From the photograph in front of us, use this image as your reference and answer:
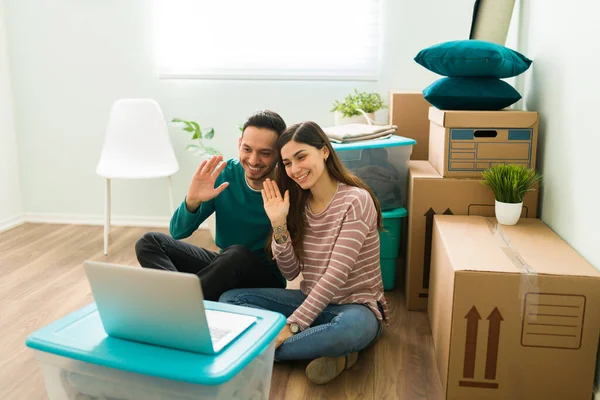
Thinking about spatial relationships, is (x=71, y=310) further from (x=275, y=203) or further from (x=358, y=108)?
(x=358, y=108)

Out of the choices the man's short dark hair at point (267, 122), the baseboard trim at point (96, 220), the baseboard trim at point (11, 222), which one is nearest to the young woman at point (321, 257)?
the man's short dark hair at point (267, 122)

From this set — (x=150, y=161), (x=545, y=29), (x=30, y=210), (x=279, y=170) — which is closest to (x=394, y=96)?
(x=545, y=29)

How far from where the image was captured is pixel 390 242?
2.44 meters

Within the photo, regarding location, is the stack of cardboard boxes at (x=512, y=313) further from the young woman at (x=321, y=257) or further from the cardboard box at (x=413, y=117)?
the cardboard box at (x=413, y=117)

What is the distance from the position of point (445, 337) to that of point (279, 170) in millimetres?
712

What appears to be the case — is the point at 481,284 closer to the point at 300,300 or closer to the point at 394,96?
the point at 300,300

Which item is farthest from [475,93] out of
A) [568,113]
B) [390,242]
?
[390,242]

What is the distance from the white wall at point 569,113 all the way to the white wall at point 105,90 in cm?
102

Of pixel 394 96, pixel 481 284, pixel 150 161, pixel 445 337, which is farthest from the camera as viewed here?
pixel 150 161

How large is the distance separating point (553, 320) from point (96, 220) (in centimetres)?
286

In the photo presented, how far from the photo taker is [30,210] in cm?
372

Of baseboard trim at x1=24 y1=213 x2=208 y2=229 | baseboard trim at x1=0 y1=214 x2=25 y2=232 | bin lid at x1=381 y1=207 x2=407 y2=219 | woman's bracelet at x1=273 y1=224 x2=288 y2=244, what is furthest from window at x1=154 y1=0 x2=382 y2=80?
woman's bracelet at x1=273 y1=224 x2=288 y2=244

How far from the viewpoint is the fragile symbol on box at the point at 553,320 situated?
Result: 152 cm

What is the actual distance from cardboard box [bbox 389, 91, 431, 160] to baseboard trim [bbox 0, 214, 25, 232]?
2357mm
